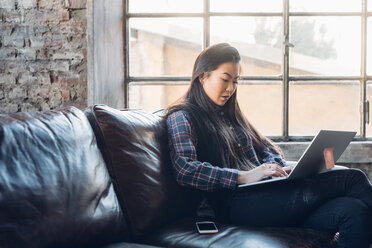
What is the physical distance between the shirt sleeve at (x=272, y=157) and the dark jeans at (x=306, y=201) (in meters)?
0.41

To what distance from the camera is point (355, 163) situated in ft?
8.91

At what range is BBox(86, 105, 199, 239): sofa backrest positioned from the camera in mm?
1680

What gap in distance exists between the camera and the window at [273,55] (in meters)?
2.81

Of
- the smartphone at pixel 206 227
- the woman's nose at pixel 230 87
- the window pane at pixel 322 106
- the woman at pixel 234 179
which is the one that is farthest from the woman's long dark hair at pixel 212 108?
the window pane at pixel 322 106

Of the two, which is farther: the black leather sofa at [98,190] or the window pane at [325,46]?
the window pane at [325,46]

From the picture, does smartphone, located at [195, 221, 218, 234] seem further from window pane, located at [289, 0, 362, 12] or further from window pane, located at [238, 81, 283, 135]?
window pane, located at [289, 0, 362, 12]

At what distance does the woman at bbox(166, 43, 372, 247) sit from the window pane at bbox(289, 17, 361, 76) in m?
0.88

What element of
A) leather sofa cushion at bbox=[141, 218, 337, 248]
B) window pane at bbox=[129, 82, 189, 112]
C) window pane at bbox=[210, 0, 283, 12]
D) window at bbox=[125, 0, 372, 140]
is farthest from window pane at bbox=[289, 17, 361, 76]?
leather sofa cushion at bbox=[141, 218, 337, 248]

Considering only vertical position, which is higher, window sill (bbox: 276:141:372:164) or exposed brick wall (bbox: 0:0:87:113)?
exposed brick wall (bbox: 0:0:87:113)

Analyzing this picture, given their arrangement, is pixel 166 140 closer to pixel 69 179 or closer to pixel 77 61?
pixel 69 179

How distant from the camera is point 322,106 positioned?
2.86 meters

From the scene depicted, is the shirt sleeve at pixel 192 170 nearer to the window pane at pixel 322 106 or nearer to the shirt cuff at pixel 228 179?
the shirt cuff at pixel 228 179

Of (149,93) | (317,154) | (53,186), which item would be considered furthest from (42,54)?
(317,154)

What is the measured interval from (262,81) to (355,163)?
2.60 feet
